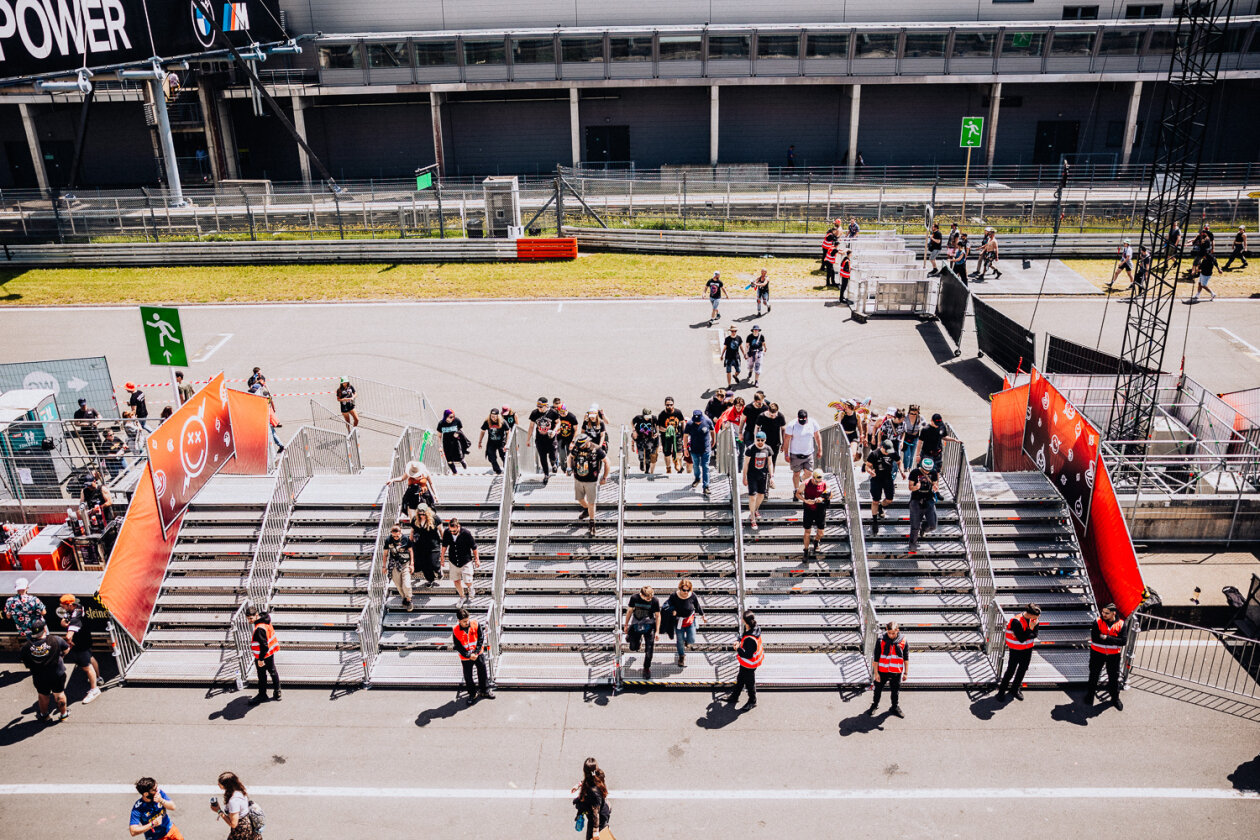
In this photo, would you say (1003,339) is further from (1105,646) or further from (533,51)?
(533,51)

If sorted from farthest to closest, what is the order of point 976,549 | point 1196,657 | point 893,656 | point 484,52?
point 484,52 < point 976,549 < point 1196,657 < point 893,656

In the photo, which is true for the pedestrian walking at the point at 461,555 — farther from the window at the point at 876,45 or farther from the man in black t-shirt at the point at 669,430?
the window at the point at 876,45

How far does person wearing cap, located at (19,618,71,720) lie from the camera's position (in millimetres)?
11781

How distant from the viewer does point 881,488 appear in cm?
1425

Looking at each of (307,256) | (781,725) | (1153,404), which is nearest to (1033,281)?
(1153,404)

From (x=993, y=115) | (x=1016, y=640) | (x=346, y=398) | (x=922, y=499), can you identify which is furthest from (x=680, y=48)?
(x=1016, y=640)

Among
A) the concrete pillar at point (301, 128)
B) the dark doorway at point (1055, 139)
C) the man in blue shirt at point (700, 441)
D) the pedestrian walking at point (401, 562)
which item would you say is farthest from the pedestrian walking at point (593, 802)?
the dark doorway at point (1055, 139)

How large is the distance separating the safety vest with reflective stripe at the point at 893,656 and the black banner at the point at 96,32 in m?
38.2

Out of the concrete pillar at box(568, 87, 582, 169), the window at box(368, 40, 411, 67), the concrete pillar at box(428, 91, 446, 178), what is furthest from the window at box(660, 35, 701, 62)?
the window at box(368, 40, 411, 67)

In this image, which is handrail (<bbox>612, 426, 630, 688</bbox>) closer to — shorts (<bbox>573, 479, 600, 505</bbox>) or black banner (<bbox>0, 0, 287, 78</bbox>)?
shorts (<bbox>573, 479, 600, 505</bbox>)

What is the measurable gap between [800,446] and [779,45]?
3246 cm

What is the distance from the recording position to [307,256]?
109ft

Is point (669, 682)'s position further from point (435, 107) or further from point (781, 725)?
point (435, 107)

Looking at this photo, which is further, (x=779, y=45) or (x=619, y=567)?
(x=779, y=45)
